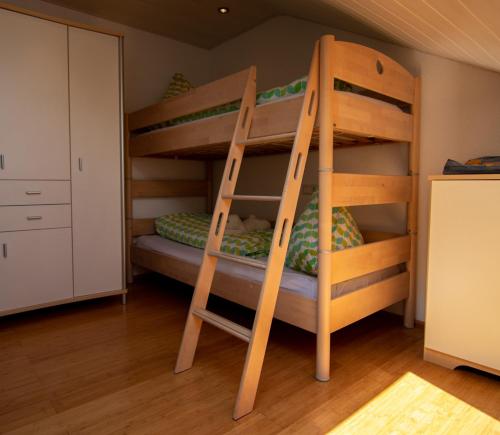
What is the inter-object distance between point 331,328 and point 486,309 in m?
0.69

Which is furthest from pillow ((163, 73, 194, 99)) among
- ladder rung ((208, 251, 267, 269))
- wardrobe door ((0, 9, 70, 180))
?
ladder rung ((208, 251, 267, 269))

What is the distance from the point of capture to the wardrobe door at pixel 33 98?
2262mm

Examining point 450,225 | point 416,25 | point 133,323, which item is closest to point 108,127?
point 133,323

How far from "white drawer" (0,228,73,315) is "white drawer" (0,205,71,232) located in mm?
39

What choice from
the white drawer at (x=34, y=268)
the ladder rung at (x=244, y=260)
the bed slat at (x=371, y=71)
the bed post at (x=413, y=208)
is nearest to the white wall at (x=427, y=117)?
the bed post at (x=413, y=208)

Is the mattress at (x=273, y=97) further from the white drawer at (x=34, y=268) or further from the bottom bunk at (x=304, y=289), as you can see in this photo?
the white drawer at (x=34, y=268)

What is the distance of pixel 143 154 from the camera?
316 centimetres

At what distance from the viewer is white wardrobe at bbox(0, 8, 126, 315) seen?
90.6 inches

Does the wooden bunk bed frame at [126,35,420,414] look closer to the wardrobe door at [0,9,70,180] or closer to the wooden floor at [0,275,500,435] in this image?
the wooden floor at [0,275,500,435]

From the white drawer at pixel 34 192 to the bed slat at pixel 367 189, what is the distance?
5.92ft

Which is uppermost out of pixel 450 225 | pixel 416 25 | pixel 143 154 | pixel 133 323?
pixel 416 25

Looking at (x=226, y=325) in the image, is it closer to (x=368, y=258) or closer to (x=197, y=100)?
(x=368, y=258)

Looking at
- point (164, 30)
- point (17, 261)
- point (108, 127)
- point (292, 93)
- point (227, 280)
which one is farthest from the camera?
point (164, 30)

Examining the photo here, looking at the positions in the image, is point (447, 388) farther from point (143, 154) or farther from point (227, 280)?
point (143, 154)
